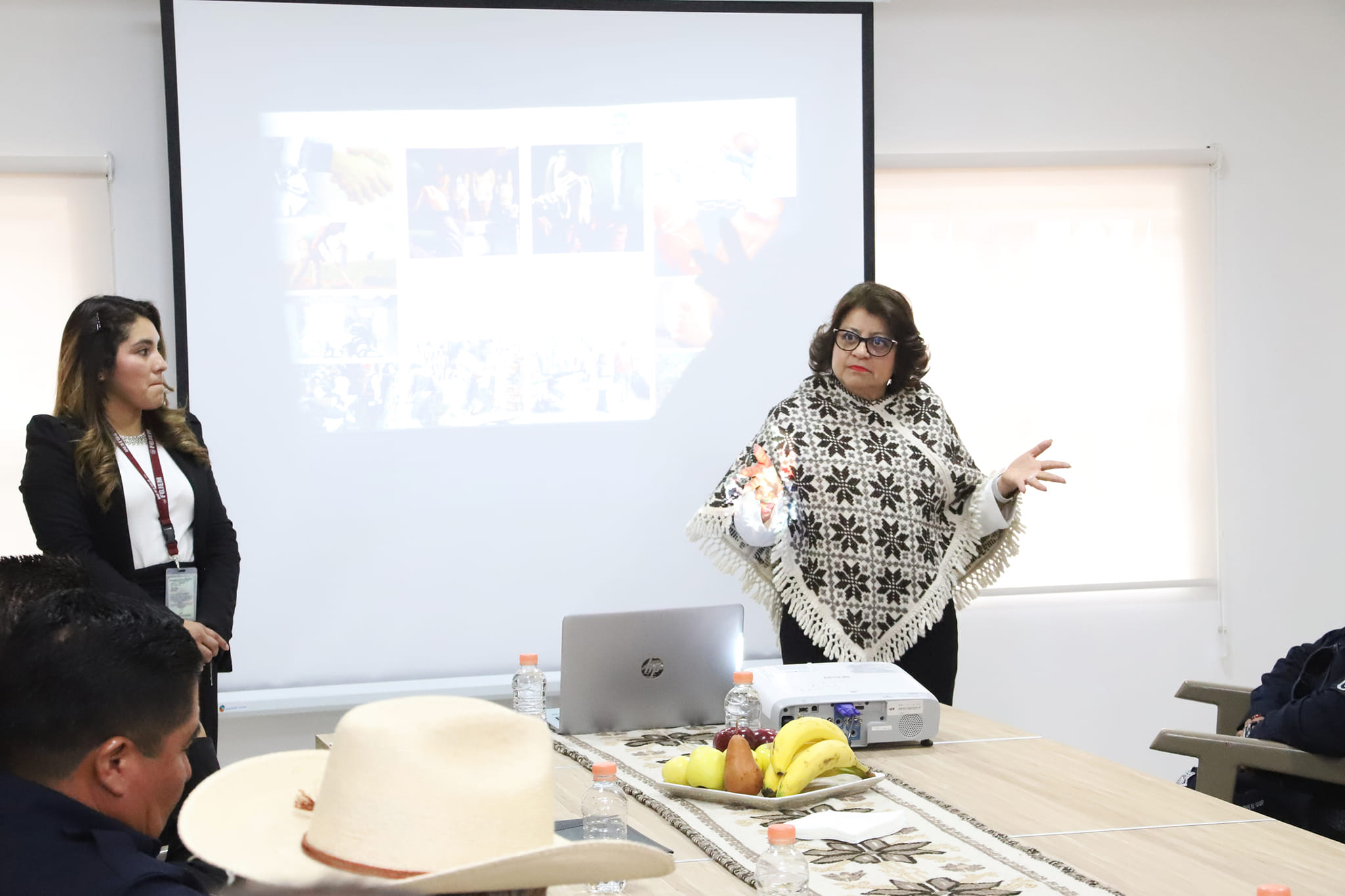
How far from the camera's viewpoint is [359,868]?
1021mm

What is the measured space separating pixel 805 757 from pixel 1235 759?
3.56 ft

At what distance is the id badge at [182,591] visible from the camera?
2.83 metres

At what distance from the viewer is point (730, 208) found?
4.16 m

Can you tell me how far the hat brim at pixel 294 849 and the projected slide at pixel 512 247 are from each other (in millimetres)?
2776

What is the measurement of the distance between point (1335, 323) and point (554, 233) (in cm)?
287

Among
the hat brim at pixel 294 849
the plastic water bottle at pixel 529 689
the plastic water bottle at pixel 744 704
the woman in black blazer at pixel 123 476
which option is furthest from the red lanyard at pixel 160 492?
the hat brim at pixel 294 849

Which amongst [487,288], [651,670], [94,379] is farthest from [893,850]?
[487,288]

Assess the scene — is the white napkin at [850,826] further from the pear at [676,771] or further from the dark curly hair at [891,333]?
the dark curly hair at [891,333]

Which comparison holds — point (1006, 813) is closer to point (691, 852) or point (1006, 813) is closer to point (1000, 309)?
point (691, 852)

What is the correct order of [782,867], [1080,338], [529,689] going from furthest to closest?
[1080,338]
[529,689]
[782,867]

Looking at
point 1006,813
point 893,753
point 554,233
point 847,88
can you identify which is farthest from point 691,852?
point 847,88

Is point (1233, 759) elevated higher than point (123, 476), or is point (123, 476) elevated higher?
point (123, 476)

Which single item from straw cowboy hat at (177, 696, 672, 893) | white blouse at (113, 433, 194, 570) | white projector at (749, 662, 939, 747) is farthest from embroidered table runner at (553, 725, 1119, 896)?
white blouse at (113, 433, 194, 570)

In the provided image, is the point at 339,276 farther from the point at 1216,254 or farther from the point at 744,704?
the point at 1216,254
